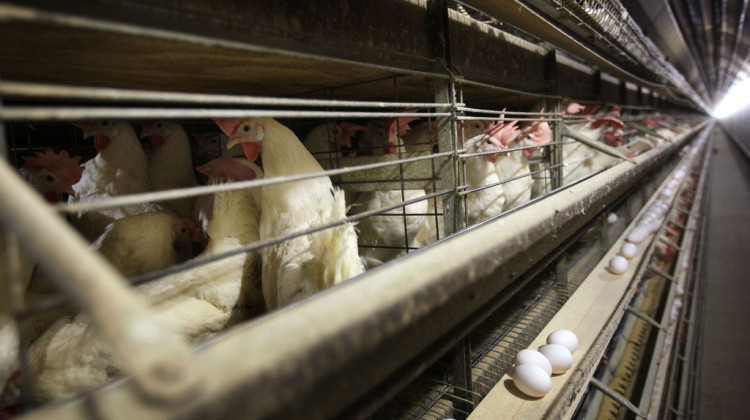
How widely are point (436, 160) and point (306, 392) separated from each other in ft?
3.54

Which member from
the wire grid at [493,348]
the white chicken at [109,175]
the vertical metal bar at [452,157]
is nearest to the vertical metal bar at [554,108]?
the wire grid at [493,348]

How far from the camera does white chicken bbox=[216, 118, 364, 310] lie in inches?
43.6

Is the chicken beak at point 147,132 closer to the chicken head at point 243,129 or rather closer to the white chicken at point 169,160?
the white chicken at point 169,160

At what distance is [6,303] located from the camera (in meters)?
0.92

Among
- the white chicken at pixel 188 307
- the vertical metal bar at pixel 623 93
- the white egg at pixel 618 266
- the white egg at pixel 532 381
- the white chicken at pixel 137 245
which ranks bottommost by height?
the white egg at pixel 618 266

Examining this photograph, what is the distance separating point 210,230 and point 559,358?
1.26 meters

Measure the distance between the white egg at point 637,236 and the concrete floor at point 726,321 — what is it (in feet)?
3.28

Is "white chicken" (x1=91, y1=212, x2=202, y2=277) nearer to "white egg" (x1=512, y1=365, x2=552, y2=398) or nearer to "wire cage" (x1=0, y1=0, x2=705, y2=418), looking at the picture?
"wire cage" (x1=0, y1=0, x2=705, y2=418)

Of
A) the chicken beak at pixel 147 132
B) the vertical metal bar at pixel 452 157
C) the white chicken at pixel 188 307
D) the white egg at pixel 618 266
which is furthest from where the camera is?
the white egg at pixel 618 266

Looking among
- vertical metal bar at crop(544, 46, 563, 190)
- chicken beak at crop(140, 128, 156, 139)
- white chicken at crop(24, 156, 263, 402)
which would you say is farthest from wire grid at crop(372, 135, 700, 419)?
chicken beak at crop(140, 128, 156, 139)

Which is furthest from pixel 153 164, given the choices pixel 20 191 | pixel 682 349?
pixel 682 349

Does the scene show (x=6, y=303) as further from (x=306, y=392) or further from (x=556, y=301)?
(x=556, y=301)

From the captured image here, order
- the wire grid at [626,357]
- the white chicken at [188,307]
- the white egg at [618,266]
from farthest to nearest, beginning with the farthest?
the white egg at [618,266] < the wire grid at [626,357] < the white chicken at [188,307]

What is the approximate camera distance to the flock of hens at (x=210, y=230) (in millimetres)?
959
